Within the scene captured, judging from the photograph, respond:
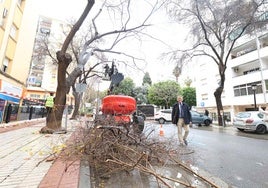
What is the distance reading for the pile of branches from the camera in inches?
142

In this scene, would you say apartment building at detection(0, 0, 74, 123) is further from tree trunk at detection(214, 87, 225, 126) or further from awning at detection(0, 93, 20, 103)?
tree trunk at detection(214, 87, 225, 126)

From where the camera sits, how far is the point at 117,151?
155 inches

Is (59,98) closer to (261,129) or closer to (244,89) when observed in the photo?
(261,129)

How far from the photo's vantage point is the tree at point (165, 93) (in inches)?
1703

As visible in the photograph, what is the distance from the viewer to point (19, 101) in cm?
1548

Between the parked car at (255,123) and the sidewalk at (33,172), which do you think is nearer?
the sidewalk at (33,172)

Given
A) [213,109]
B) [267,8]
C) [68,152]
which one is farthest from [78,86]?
[213,109]

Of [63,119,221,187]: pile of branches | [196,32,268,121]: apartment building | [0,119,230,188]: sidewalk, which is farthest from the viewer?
[196,32,268,121]: apartment building

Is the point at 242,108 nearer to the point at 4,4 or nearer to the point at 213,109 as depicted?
the point at 213,109

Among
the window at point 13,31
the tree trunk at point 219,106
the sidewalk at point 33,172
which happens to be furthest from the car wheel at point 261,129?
the window at point 13,31

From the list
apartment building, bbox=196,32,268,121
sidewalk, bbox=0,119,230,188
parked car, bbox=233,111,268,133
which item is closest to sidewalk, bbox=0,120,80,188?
sidewalk, bbox=0,119,230,188

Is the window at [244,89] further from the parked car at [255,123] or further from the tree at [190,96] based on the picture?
the tree at [190,96]

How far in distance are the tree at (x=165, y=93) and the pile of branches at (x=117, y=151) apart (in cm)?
3914

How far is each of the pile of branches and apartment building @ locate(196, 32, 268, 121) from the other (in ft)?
70.1
